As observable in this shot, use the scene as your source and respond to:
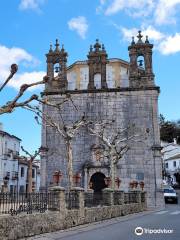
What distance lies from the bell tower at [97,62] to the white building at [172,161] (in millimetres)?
44814

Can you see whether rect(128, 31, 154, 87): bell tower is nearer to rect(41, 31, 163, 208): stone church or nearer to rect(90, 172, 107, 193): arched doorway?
rect(41, 31, 163, 208): stone church

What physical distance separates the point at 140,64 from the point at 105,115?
19.4 feet

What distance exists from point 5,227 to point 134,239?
3.71m

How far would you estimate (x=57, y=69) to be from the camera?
109 ft

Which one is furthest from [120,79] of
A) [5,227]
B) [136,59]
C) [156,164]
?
[5,227]

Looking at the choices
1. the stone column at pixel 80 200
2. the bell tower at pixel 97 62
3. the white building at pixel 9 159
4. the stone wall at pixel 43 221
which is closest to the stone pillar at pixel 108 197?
the stone wall at pixel 43 221

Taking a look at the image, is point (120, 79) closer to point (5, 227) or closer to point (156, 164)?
point (156, 164)

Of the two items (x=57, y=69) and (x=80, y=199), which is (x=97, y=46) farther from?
(x=80, y=199)

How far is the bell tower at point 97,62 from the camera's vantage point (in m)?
32.1

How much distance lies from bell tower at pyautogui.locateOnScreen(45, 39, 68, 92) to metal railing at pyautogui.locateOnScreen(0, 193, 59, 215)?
1965 centimetres

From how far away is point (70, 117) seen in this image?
1237 inches

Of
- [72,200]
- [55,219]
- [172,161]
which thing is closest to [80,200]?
[72,200]

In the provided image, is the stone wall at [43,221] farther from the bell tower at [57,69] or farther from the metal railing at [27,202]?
the bell tower at [57,69]

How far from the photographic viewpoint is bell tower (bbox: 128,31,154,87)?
102ft
